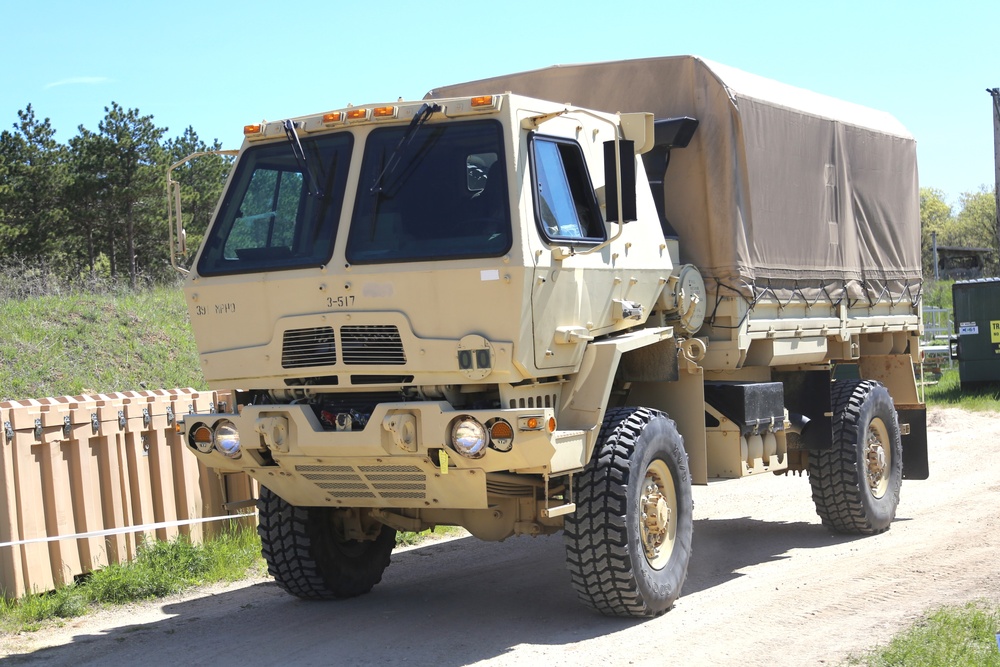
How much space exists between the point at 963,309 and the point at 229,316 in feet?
66.5

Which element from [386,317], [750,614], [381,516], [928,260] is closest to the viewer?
[386,317]

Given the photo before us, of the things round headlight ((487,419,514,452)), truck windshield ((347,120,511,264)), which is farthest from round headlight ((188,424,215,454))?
round headlight ((487,419,514,452))

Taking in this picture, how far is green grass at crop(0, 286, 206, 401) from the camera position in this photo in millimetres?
14570

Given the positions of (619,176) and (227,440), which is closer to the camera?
(619,176)

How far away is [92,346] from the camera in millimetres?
16172

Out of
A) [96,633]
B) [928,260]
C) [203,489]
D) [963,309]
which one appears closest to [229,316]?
[96,633]

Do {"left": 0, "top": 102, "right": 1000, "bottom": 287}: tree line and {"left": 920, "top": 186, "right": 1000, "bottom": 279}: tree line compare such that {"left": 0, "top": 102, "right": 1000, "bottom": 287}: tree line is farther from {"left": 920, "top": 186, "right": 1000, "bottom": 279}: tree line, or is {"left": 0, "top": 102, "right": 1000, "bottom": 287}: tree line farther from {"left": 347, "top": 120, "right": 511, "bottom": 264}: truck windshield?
{"left": 920, "top": 186, "right": 1000, "bottom": 279}: tree line

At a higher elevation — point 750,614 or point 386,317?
point 386,317

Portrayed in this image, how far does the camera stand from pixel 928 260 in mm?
71500


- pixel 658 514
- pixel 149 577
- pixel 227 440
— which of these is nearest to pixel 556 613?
pixel 658 514

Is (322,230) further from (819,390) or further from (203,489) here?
(819,390)

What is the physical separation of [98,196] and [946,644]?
25.6 metres

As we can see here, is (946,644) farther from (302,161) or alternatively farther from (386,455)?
(302,161)

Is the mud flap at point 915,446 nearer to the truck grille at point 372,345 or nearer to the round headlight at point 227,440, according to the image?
the truck grille at point 372,345
